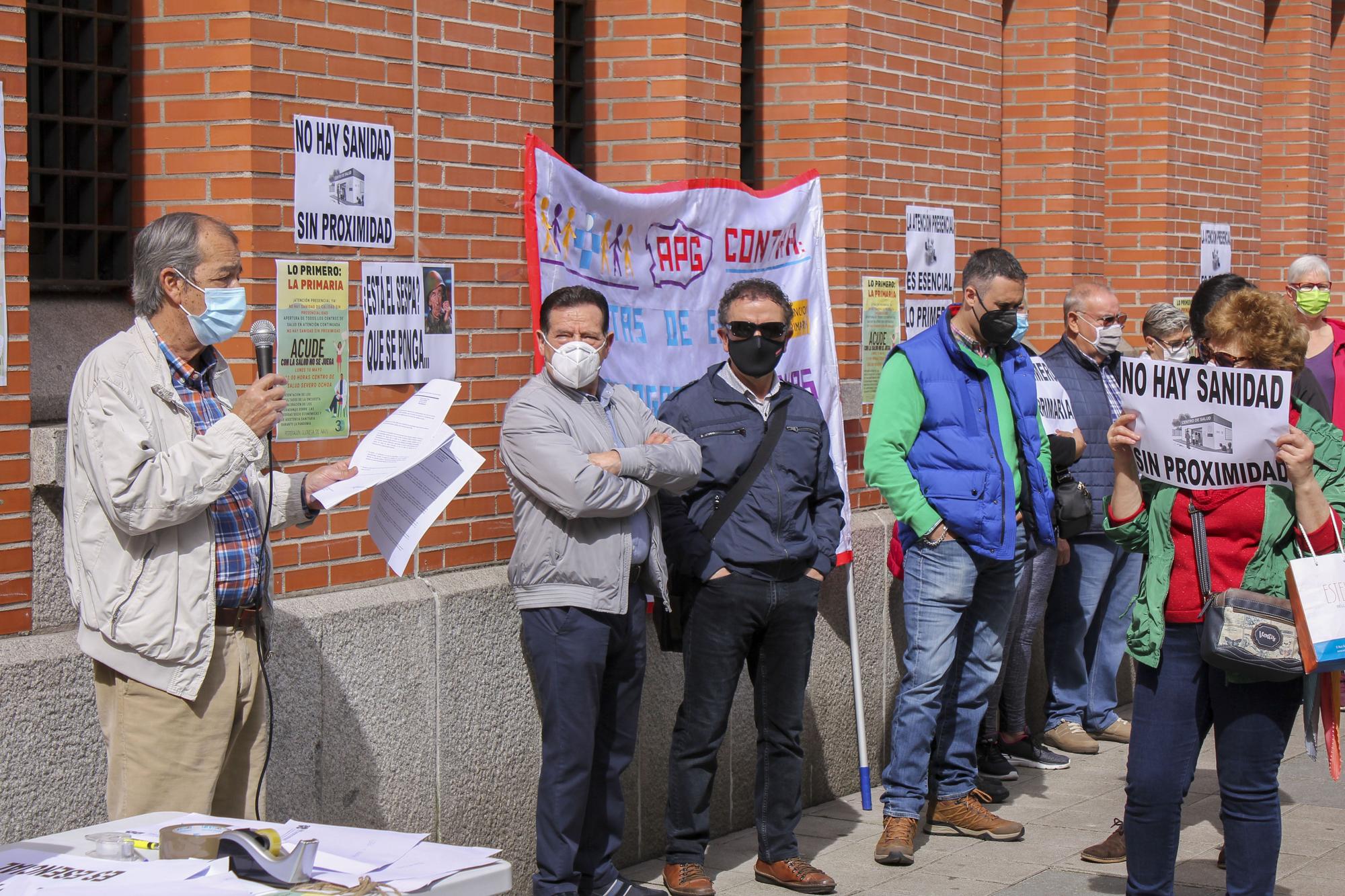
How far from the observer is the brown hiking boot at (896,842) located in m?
6.36

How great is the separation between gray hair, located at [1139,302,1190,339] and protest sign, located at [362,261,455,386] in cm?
417

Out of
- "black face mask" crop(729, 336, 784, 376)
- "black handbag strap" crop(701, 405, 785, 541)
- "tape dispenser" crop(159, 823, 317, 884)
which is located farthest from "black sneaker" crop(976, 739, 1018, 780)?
"tape dispenser" crop(159, 823, 317, 884)

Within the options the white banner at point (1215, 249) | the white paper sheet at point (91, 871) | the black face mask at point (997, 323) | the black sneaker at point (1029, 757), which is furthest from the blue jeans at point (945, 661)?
the white banner at point (1215, 249)

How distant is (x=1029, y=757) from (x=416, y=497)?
4463 millimetres

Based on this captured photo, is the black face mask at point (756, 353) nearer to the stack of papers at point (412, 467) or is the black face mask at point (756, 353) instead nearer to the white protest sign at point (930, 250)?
the stack of papers at point (412, 467)

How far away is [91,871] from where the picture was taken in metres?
2.70

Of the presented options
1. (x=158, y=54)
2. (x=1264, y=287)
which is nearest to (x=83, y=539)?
(x=158, y=54)

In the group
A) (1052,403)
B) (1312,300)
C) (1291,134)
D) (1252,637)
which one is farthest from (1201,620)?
(1291,134)

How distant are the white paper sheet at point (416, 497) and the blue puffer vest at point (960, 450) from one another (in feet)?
7.55

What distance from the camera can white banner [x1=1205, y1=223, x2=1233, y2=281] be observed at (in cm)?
1105

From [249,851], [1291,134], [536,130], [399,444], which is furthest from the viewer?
[1291,134]

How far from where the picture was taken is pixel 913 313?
8180 mm

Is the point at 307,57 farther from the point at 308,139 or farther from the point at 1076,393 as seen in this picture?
the point at 1076,393

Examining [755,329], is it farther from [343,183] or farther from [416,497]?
[416,497]
